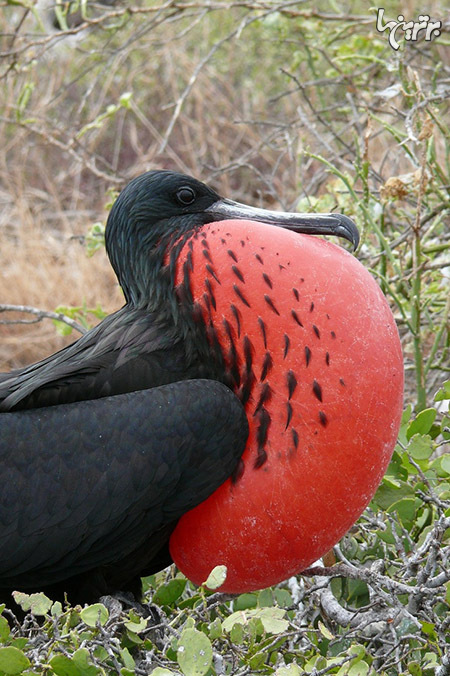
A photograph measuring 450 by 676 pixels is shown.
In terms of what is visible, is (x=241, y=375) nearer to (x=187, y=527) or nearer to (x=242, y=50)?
(x=187, y=527)

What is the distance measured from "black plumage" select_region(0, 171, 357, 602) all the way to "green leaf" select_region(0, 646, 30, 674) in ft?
1.81

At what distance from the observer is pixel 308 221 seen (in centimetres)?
210

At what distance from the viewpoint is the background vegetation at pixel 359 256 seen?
5.49 ft

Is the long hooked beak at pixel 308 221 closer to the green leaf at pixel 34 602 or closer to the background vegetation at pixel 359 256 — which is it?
the background vegetation at pixel 359 256

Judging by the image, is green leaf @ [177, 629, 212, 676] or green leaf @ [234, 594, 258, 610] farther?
green leaf @ [234, 594, 258, 610]

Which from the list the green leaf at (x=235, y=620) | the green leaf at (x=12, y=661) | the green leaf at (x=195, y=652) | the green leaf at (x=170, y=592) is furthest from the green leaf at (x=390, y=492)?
the green leaf at (x=12, y=661)

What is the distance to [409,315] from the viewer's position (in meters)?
3.08

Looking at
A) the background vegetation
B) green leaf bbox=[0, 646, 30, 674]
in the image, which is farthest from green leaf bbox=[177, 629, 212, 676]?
green leaf bbox=[0, 646, 30, 674]

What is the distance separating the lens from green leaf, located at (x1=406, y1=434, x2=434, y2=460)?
76.3 inches

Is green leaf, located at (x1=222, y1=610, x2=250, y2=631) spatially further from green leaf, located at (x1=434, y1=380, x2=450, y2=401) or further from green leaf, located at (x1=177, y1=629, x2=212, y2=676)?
green leaf, located at (x1=434, y1=380, x2=450, y2=401)

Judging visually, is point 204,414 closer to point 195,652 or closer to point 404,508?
point 404,508

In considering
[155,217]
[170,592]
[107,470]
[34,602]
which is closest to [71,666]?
[34,602]

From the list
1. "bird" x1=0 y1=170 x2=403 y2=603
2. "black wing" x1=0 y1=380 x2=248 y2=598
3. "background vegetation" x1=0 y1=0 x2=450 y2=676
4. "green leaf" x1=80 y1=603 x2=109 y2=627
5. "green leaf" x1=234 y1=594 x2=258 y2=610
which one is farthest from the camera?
"green leaf" x1=234 y1=594 x2=258 y2=610

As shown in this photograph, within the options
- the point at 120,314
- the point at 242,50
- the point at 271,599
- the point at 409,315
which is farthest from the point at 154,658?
the point at 242,50
